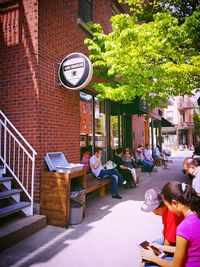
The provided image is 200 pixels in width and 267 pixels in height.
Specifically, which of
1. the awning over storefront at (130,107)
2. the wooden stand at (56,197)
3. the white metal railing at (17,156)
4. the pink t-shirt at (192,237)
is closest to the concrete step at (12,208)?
the white metal railing at (17,156)

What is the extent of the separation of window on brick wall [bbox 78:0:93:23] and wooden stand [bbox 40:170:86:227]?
5098mm

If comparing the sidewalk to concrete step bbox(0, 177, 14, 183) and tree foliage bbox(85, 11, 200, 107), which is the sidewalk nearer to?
concrete step bbox(0, 177, 14, 183)

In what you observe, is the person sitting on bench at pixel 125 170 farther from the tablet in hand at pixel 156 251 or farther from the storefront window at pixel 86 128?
the tablet in hand at pixel 156 251

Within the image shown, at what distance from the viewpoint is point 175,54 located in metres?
6.95

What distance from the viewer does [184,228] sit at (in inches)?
77.0

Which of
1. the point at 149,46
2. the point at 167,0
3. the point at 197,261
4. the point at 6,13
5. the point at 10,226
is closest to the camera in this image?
the point at 197,261

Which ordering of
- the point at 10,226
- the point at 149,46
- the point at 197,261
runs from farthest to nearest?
the point at 149,46
the point at 10,226
the point at 197,261

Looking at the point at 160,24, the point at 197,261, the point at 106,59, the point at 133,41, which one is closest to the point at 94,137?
the point at 106,59

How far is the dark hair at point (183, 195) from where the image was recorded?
7.06ft

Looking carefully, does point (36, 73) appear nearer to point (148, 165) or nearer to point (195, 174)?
point (195, 174)

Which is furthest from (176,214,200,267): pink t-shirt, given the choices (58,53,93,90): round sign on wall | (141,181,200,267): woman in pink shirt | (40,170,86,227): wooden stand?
(58,53,93,90): round sign on wall

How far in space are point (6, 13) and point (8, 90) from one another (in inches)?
70.9

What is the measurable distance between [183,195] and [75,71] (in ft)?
14.5

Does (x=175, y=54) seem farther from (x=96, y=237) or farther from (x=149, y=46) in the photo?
(x=96, y=237)
